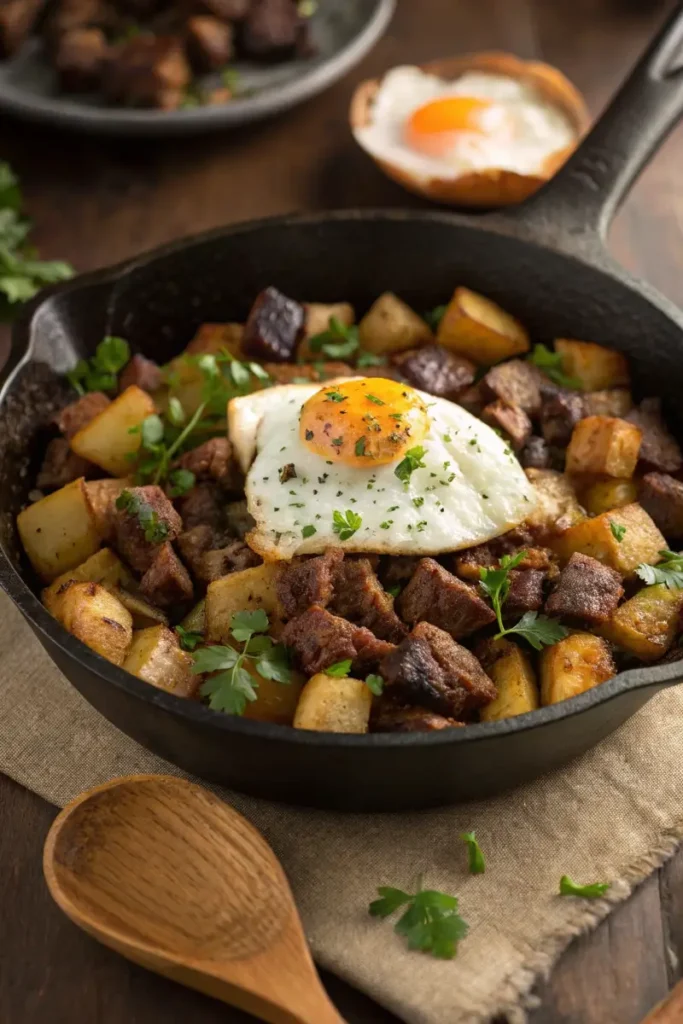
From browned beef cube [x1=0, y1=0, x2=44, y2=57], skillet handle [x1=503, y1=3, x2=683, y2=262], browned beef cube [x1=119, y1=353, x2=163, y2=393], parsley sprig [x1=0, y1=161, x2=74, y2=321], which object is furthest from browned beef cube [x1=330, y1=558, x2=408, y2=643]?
browned beef cube [x1=0, y1=0, x2=44, y2=57]

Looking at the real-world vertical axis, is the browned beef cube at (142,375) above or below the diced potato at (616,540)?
below

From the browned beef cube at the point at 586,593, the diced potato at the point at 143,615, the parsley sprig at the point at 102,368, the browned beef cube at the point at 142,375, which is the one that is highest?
the browned beef cube at the point at 586,593

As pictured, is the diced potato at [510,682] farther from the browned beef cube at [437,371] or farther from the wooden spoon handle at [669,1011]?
the browned beef cube at [437,371]

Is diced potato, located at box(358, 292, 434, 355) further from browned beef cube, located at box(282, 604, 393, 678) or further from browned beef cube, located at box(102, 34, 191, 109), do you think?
browned beef cube, located at box(102, 34, 191, 109)

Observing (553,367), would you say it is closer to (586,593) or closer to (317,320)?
(317,320)

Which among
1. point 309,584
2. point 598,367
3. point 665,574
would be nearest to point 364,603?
point 309,584

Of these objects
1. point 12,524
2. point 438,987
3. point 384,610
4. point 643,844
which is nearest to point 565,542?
point 384,610

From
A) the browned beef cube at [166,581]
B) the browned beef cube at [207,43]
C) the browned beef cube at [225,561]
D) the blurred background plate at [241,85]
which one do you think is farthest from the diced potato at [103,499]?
the browned beef cube at [207,43]
